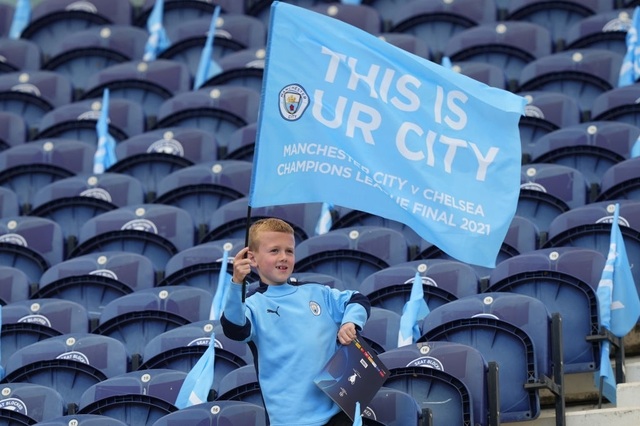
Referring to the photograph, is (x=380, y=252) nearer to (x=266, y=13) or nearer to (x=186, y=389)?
(x=186, y=389)

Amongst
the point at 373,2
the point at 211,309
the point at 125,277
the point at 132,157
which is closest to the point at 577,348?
the point at 211,309

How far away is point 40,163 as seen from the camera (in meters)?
11.3

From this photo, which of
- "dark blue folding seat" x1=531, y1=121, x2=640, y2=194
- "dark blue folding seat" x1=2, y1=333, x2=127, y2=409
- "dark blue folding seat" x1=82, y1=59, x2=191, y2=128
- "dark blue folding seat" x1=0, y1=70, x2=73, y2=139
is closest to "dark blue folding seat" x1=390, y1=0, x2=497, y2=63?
"dark blue folding seat" x1=82, y1=59, x2=191, y2=128

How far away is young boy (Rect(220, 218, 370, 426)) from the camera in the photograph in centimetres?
606

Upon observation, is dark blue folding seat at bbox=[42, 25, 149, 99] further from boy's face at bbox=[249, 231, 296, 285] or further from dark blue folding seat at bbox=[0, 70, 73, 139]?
boy's face at bbox=[249, 231, 296, 285]

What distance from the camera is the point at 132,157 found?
11.1 m

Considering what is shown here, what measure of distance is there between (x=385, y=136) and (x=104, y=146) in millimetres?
5359

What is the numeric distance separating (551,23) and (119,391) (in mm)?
6559

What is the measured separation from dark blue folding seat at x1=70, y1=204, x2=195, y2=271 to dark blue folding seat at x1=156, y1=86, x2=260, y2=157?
1.63 meters

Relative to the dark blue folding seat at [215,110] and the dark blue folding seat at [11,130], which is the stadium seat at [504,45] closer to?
the dark blue folding seat at [215,110]

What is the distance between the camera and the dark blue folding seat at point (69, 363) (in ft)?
26.4

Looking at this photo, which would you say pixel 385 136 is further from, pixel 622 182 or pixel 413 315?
pixel 622 182

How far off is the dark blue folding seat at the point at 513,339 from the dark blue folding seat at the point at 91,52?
244 inches

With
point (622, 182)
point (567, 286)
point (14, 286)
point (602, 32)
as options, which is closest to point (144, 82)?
point (14, 286)
